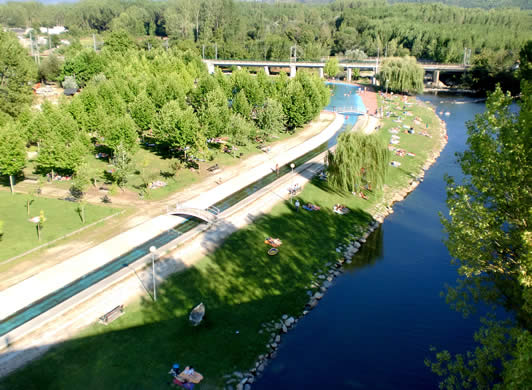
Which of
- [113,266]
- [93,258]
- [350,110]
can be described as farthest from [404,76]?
[93,258]

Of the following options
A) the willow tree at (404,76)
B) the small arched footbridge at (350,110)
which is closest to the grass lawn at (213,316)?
the small arched footbridge at (350,110)

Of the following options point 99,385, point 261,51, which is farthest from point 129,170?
point 261,51

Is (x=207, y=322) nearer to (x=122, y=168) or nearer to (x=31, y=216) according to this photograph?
(x=31, y=216)

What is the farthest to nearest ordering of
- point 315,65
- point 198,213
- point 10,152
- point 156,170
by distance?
point 315,65 < point 156,170 < point 10,152 < point 198,213

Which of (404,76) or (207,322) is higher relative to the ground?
(404,76)

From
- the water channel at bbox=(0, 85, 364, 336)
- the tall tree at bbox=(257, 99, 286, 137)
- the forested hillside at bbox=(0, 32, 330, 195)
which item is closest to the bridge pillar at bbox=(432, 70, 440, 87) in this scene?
the forested hillside at bbox=(0, 32, 330, 195)

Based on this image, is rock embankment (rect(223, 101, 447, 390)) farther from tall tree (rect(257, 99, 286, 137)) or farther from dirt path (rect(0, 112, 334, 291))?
tall tree (rect(257, 99, 286, 137))

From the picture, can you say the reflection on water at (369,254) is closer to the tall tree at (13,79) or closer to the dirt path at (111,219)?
the dirt path at (111,219)
